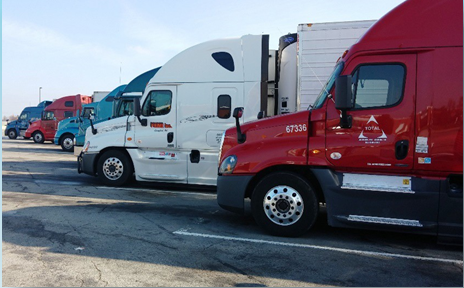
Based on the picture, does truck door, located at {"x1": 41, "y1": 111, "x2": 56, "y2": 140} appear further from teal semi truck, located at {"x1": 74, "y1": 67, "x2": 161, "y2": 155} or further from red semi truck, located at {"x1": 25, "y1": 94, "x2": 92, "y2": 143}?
teal semi truck, located at {"x1": 74, "y1": 67, "x2": 161, "y2": 155}

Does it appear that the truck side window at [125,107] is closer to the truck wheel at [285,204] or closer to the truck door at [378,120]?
the truck wheel at [285,204]

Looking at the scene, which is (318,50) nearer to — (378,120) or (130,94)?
(378,120)

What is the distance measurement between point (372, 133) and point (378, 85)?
2.13ft

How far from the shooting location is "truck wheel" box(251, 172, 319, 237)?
5.35 metres

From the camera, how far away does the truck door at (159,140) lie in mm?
9094

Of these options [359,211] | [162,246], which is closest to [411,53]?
[359,211]

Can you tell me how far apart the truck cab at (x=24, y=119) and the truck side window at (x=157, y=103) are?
24.9 metres

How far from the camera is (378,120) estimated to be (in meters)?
5.04

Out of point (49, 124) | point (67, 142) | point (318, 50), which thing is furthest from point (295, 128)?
point (49, 124)

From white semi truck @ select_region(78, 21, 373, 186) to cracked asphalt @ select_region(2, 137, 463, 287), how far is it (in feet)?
5.85

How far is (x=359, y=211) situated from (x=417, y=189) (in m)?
0.77

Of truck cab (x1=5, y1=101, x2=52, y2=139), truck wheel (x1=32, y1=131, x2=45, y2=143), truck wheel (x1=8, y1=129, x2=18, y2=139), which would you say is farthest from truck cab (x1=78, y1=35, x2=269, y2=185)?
truck wheel (x1=8, y1=129, x2=18, y2=139)

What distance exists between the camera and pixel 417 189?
193 inches

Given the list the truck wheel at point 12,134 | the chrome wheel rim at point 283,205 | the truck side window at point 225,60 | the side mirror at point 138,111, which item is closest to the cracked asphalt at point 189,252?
the chrome wheel rim at point 283,205
